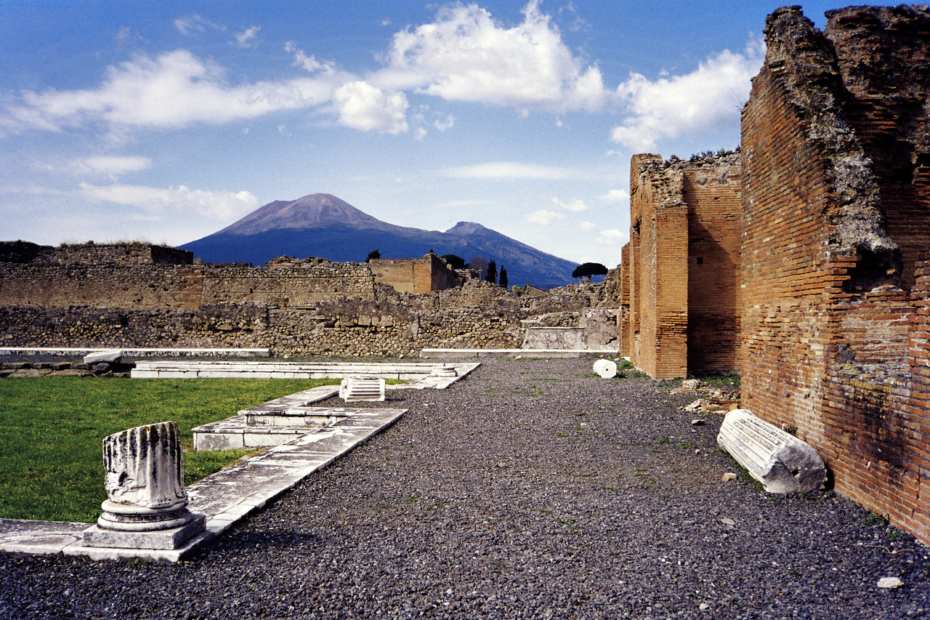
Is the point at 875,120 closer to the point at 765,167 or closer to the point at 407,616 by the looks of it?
the point at 765,167

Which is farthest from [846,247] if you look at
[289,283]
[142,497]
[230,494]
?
[289,283]

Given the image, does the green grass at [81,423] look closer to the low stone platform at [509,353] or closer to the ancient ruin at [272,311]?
the low stone platform at [509,353]

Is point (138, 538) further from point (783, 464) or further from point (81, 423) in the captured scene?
point (81, 423)

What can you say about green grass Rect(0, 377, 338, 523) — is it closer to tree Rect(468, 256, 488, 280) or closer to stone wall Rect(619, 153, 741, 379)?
stone wall Rect(619, 153, 741, 379)

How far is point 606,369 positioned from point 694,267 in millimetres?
2814

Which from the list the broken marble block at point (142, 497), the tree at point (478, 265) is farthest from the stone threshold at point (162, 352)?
the tree at point (478, 265)

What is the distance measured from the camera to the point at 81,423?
8.41 metres

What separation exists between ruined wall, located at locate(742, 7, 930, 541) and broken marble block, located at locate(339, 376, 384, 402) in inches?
215

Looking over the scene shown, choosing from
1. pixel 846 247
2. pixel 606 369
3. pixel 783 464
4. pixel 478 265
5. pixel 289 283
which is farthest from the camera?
pixel 478 265

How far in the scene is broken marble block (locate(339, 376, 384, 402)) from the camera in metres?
9.71

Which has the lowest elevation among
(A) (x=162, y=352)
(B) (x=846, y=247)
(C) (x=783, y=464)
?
(A) (x=162, y=352)

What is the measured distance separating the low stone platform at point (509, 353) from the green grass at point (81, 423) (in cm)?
632

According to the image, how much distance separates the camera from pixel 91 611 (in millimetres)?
2877

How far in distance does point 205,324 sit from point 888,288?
22.4m
